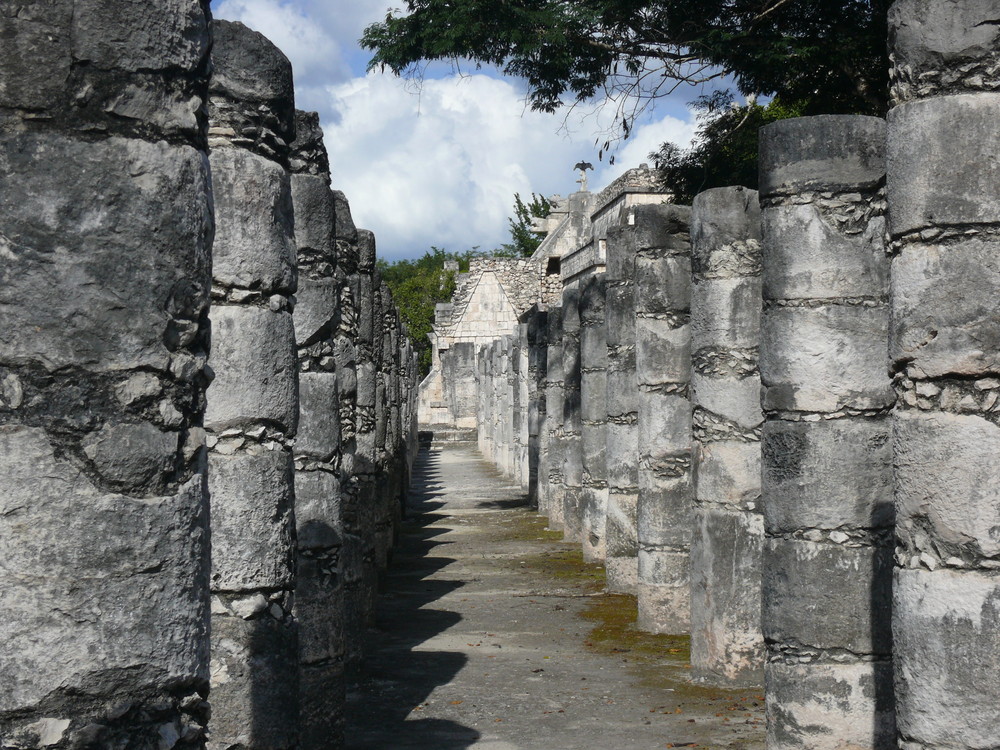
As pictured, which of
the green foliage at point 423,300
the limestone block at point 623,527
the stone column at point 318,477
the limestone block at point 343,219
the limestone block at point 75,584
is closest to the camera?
the limestone block at point 75,584

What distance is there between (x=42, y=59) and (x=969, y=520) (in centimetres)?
305

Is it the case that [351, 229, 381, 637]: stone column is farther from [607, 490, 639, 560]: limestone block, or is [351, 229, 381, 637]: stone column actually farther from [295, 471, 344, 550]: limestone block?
[295, 471, 344, 550]: limestone block

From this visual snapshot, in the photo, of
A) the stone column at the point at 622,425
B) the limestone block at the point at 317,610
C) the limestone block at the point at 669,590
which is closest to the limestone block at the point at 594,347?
the stone column at the point at 622,425

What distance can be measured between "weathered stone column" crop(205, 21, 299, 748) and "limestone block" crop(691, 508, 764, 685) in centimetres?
385

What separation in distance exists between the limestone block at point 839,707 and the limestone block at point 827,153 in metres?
2.40

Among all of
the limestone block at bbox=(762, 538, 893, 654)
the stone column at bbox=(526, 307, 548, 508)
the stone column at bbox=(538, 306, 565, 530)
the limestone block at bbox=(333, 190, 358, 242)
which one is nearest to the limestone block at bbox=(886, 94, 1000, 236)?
the limestone block at bbox=(762, 538, 893, 654)

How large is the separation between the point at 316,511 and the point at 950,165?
11.7ft

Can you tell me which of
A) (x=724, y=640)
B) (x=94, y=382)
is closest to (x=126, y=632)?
(x=94, y=382)

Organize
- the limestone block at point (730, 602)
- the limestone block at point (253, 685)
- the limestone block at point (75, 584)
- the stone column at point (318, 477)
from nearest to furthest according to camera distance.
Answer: the limestone block at point (75, 584), the limestone block at point (253, 685), the stone column at point (318, 477), the limestone block at point (730, 602)

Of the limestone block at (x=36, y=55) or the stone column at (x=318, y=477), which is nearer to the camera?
the limestone block at (x=36, y=55)

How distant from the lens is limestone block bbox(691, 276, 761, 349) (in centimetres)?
830

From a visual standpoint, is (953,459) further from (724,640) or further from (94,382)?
(724,640)

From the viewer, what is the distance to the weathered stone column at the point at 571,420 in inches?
→ 627

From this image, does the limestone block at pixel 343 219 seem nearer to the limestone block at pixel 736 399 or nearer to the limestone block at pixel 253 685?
the limestone block at pixel 736 399
